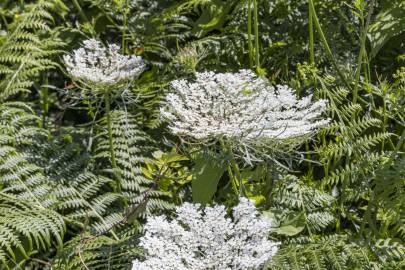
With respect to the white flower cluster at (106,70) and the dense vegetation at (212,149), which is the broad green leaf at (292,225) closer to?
the dense vegetation at (212,149)

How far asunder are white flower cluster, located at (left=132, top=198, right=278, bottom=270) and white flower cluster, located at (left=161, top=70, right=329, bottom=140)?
0.20 m

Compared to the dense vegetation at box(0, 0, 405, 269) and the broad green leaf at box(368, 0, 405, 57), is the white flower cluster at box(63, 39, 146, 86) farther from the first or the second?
the broad green leaf at box(368, 0, 405, 57)

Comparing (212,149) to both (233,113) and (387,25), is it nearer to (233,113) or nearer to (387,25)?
(233,113)

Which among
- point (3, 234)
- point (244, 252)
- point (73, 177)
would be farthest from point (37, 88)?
point (244, 252)

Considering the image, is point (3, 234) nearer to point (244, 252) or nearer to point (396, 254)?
point (244, 252)

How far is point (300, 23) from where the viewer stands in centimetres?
315

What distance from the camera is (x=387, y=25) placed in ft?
8.85

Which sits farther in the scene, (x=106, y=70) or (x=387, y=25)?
(x=387, y=25)

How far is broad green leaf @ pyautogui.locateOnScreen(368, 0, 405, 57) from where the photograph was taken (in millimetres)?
2635

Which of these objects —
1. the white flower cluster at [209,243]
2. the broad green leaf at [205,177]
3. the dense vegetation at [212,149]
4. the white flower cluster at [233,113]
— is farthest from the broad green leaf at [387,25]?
the white flower cluster at [209,243]

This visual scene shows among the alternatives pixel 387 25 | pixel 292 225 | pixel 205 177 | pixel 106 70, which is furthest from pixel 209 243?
pixel 387 25

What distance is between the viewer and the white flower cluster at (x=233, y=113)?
192 cm

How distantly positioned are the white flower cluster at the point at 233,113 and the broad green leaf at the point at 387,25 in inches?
27.6

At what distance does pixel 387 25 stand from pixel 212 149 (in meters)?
0.95
